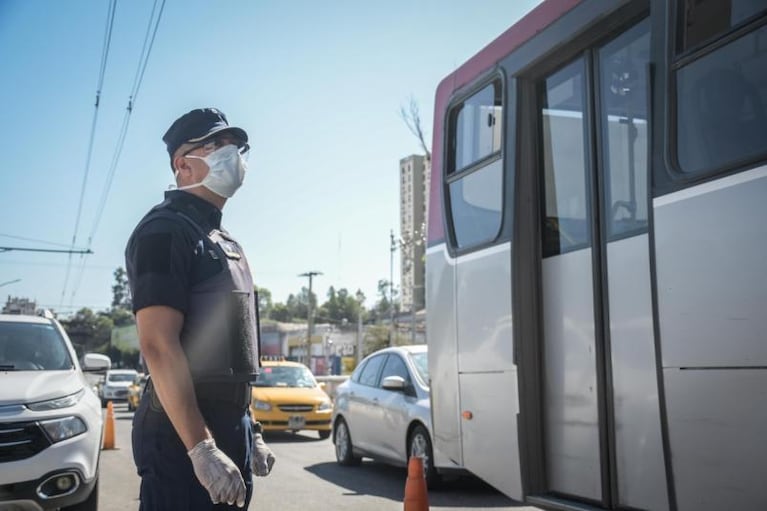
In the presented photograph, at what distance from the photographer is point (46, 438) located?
6.00 m

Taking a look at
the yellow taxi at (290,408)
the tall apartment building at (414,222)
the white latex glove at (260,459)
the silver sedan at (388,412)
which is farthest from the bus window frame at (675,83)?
the tall apartment building at (414,222)

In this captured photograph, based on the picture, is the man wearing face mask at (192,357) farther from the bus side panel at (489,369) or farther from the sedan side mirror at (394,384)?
the sedan side mirror at (394,384)

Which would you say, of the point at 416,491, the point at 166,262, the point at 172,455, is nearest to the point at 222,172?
the point at 166,262

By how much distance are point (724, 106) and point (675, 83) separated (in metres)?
0.31

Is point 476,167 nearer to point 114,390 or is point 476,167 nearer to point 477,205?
point 477,205

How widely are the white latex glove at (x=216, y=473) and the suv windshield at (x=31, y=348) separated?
477 centimetres

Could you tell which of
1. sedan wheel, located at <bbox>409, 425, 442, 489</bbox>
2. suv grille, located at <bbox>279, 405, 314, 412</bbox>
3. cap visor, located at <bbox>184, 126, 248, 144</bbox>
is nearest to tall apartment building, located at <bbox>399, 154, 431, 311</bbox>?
suv grille, located at <bbox>279, 405, 314, 412</bbox>

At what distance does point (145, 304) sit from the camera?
9.09 feet

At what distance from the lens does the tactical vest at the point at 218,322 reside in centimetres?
288

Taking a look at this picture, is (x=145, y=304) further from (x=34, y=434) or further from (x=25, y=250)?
(x=25, y=250)

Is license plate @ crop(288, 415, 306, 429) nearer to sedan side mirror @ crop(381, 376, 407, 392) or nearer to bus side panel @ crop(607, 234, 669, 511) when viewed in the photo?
sedan side mirror @ crop(381, 376, 407, 392)

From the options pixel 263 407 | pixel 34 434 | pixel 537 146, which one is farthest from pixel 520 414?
pixel 263 407

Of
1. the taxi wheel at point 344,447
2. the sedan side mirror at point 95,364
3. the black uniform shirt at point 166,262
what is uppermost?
the black uniform shirt at point 166,262

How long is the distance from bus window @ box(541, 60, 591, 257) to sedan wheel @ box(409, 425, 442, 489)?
169 inches
